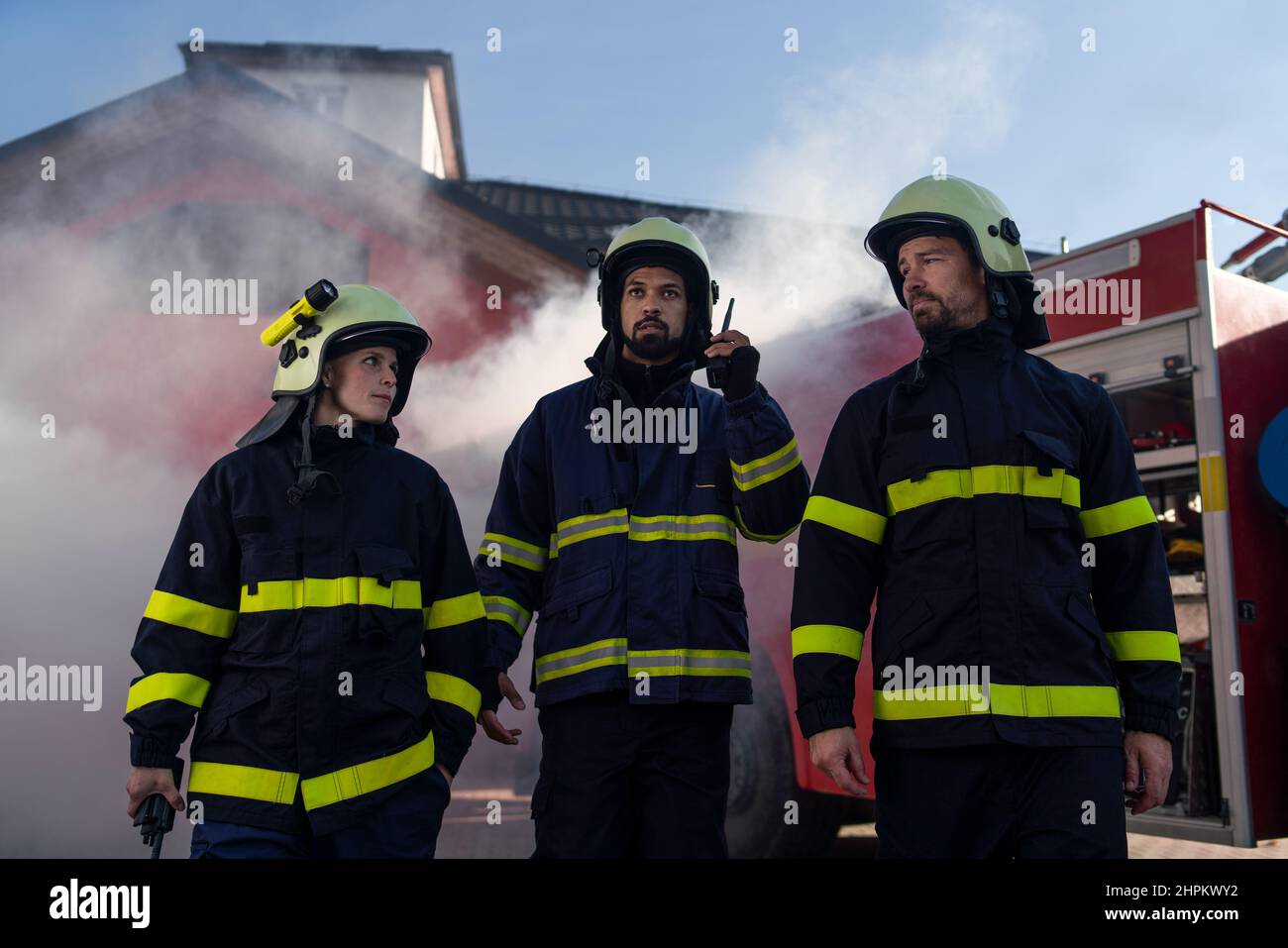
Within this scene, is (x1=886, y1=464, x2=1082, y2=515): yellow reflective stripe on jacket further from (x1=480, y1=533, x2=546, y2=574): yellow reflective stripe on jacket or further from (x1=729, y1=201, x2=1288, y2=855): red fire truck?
(x1=729, y1=201, x2=1288, y2=855): red fire truck

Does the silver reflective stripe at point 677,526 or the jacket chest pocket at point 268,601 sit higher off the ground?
the silver reflective stripe at point 677,526

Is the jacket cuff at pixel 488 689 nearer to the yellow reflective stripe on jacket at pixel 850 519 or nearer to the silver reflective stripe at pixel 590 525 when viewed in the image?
the silver reflective stripe at pixel 590 525

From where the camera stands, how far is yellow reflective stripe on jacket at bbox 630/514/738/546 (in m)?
2.54

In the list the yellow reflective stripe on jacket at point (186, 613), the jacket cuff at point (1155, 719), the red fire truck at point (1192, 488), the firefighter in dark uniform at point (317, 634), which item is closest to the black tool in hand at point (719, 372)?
the firefighter in dark uniform at point (317, 634)

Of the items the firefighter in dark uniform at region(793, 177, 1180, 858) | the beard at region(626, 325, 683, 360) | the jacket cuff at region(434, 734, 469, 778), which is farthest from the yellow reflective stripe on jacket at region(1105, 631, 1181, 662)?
the jacket cuff at region(434, 734, 469, 778)

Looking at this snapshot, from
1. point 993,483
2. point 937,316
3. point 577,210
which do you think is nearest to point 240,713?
point 993,483

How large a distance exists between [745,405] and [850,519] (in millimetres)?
403

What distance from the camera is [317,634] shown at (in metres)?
2.30

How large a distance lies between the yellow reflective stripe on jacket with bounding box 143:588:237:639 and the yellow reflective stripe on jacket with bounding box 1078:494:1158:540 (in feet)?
6.31

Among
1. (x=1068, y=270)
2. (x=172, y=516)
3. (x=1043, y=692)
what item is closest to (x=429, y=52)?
(x=172, y=516)

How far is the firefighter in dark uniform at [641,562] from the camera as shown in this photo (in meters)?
2.38

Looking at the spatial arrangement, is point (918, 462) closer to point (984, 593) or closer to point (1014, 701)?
point (984, 593)

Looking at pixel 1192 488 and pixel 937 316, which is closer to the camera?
pixel 937 316

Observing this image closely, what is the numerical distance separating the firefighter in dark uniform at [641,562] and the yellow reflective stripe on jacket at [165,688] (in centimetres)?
69
